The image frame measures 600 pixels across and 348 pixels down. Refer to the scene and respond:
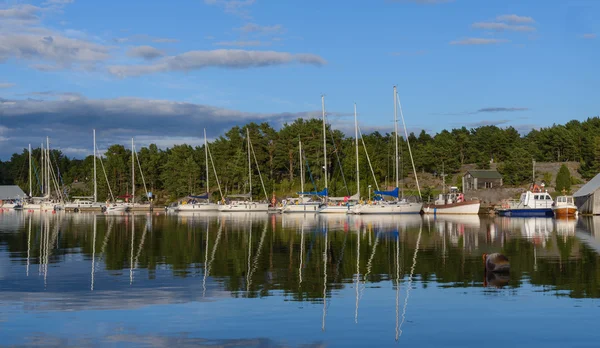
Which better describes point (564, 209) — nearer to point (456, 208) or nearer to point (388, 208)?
point (456, 208)

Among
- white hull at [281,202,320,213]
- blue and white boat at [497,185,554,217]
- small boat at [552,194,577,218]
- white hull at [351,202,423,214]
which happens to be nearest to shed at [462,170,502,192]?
blue and white boat at [497,185,554,217]

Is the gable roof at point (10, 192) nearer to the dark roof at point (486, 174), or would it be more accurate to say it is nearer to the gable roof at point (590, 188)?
the dark roof at point (486, 174)

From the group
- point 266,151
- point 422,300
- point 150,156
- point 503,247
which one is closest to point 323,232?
point 503,247

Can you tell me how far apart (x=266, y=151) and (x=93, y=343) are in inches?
4702

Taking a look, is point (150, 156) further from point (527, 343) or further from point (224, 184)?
point (527, 343)

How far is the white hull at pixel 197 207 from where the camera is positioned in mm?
115000

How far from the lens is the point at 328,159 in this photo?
417 ft

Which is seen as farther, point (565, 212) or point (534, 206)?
point (534, 206)

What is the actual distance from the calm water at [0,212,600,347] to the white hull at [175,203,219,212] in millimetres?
73490

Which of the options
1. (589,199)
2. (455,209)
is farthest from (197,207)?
(589,199)

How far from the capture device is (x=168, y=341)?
1606cm

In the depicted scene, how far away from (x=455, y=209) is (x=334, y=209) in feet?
51.7

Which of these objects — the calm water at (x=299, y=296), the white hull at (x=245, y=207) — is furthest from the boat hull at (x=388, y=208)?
the calm water at (x=299, y=296)

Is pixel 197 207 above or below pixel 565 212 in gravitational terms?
above
